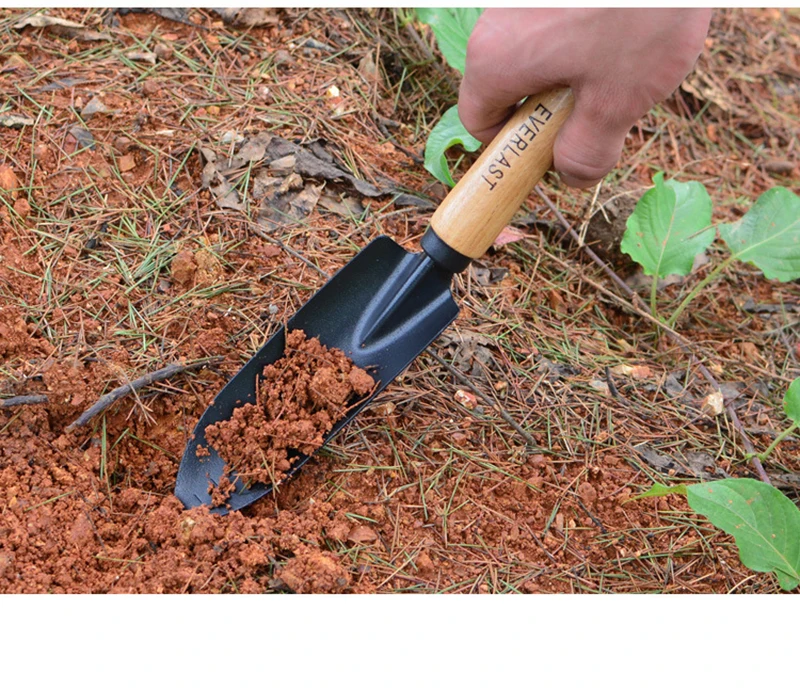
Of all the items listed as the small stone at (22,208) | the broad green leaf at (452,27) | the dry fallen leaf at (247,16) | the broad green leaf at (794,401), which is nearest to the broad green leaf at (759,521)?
the broad green leaf at (794,401)

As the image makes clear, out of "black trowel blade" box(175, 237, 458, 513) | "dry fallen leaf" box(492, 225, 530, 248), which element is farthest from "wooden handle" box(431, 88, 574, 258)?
"dry fallen leaf" box(492, 225, 530, 248)

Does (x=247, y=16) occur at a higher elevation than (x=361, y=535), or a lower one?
higher

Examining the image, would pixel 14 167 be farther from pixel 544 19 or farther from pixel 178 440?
pixel 544 19

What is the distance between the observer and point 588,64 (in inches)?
61.0

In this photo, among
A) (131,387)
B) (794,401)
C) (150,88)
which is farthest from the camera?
(150,88)

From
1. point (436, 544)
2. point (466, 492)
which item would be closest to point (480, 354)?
point (466, 492)

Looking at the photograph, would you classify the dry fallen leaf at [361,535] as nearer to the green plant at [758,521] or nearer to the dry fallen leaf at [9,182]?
the green plant at [758,521]

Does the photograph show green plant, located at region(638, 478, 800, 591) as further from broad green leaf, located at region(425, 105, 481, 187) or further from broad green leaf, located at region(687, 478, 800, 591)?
broad green leaf, located at region(425, 105, 481, 187)

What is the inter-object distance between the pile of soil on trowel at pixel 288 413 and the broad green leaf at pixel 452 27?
1094 millimetres

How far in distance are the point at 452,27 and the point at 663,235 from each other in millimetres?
922

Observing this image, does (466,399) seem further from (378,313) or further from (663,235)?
(663,235)

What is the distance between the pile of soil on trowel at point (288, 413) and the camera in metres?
1.68

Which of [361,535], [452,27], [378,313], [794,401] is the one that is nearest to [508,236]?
[378,313]

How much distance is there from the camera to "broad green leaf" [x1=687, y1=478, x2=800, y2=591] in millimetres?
1574
